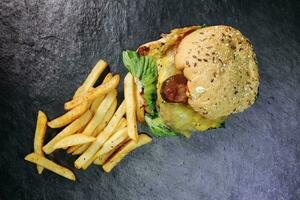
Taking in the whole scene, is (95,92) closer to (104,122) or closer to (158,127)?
(104,122)

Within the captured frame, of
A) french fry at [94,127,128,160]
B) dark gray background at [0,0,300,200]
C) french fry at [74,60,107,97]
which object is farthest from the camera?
dark gray background at [0,0,300,200]

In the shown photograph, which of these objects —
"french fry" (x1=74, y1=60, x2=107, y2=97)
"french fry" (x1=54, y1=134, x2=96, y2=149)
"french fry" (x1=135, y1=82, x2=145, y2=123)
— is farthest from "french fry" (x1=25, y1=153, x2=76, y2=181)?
"french fry" (x1=135, y1=82, x2=145, y2=123)

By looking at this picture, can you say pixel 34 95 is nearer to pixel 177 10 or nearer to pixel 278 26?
pixel 177 10

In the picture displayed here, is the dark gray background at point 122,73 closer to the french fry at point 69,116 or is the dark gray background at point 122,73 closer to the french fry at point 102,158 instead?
the french fry at point 102,158

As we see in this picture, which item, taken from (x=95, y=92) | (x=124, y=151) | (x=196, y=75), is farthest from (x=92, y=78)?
(x=196, y=75)

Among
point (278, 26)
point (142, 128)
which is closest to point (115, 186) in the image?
point (142, 128)

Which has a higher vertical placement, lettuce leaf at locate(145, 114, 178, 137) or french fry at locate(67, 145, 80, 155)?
lettuce leaf at locate(145, 114, 178, 137)

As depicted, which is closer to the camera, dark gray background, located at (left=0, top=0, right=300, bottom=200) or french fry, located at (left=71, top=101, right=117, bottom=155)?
french fry, located at (left=71, top=101, right=117, bottom=155)

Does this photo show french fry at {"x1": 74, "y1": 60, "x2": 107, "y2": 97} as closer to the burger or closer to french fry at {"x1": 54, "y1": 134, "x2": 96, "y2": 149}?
the burger

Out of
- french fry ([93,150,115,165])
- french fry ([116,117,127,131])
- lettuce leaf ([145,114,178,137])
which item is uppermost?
french fry ([116,117,127,131])
